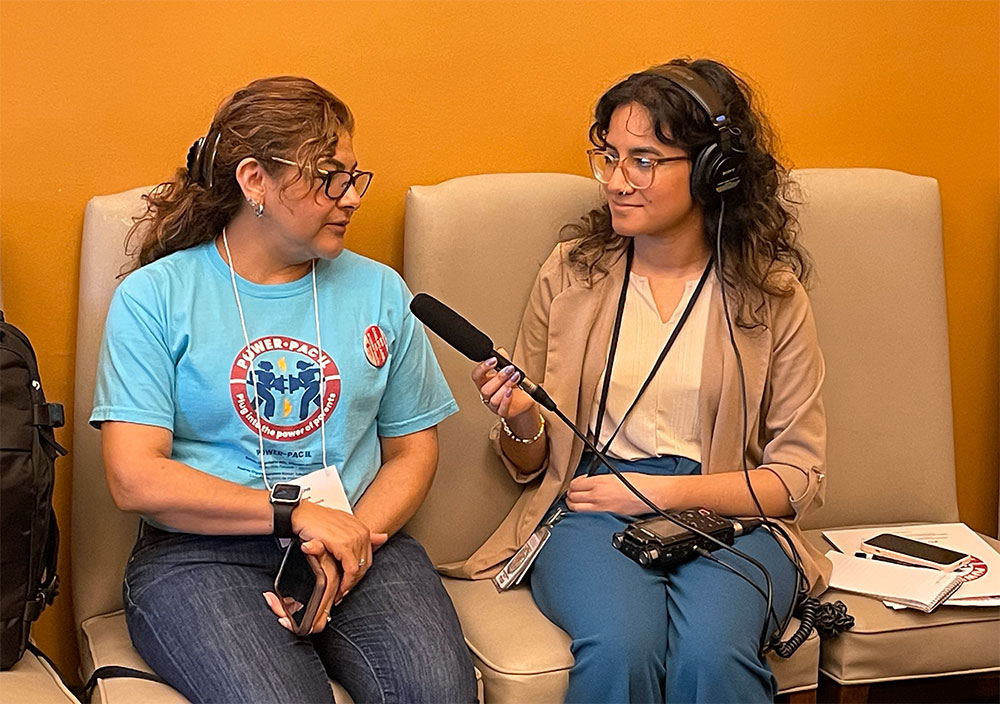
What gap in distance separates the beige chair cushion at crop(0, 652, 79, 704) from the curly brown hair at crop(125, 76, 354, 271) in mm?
594

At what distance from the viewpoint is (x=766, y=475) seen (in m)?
2.02

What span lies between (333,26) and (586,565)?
3.25ft

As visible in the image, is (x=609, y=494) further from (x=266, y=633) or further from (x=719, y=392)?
(x=266, y=633)

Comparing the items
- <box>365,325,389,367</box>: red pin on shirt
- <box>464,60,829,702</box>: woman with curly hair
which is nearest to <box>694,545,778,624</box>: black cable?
<box>464,60,829,702</box>: woman with curly hair

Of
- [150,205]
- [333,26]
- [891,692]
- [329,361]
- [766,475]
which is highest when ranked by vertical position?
[333,26]

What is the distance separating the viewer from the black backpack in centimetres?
160

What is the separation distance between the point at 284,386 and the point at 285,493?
0.56 ft

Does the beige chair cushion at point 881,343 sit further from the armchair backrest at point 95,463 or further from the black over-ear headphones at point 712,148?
the armchair backrest at point 95,463

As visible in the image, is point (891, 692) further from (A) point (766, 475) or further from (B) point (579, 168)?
(B) point (579, 168)

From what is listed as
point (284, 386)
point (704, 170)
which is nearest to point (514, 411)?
point (284, 386)

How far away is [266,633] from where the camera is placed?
1638 mm

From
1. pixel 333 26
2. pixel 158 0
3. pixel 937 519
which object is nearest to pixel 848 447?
pixel 937 519

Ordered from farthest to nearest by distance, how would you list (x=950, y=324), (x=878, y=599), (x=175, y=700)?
(x=950, y=324) → (x=878, y=599) → (x=175, y=700)

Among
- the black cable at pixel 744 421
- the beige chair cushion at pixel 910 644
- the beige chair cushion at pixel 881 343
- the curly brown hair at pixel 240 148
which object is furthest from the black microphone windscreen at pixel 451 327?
the beige chair cushion at pixel 881 343
